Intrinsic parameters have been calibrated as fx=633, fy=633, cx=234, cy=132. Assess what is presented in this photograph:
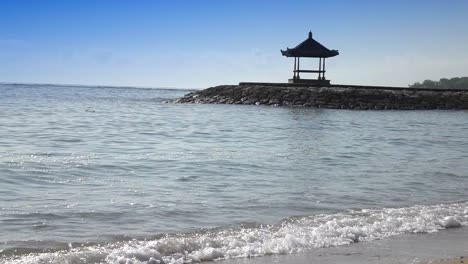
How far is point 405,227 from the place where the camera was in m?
8.23

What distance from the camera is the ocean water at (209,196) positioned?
6.99 metres

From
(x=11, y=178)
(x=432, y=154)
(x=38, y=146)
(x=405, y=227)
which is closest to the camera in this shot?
(x=405, y=227)

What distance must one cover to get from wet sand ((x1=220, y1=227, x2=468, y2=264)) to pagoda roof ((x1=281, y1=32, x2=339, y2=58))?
42.7 m

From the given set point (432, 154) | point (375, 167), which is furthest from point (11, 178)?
point (432, 154)

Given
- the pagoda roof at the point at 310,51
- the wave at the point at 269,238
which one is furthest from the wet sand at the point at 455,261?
the pagoda roof at the point at 310,51

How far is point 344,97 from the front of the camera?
47.4m

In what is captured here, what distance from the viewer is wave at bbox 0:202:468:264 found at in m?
6.39

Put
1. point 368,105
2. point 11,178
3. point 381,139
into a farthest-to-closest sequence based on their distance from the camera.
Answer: point 368,105, point 381,139, point 11,178

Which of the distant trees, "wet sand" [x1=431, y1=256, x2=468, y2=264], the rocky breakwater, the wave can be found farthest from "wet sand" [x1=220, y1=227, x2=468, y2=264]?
the distant trees

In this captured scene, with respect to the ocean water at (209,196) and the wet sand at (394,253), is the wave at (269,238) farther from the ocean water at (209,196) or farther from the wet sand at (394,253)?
the wet sand at (394,253)

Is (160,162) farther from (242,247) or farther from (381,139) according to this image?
(381,139)

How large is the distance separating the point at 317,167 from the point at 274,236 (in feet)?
22.3

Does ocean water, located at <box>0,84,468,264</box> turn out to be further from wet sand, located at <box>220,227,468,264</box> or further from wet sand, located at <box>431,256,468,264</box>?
wet sand, located at <box>431,256,468,264</box>

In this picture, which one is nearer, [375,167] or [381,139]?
[375,167]
